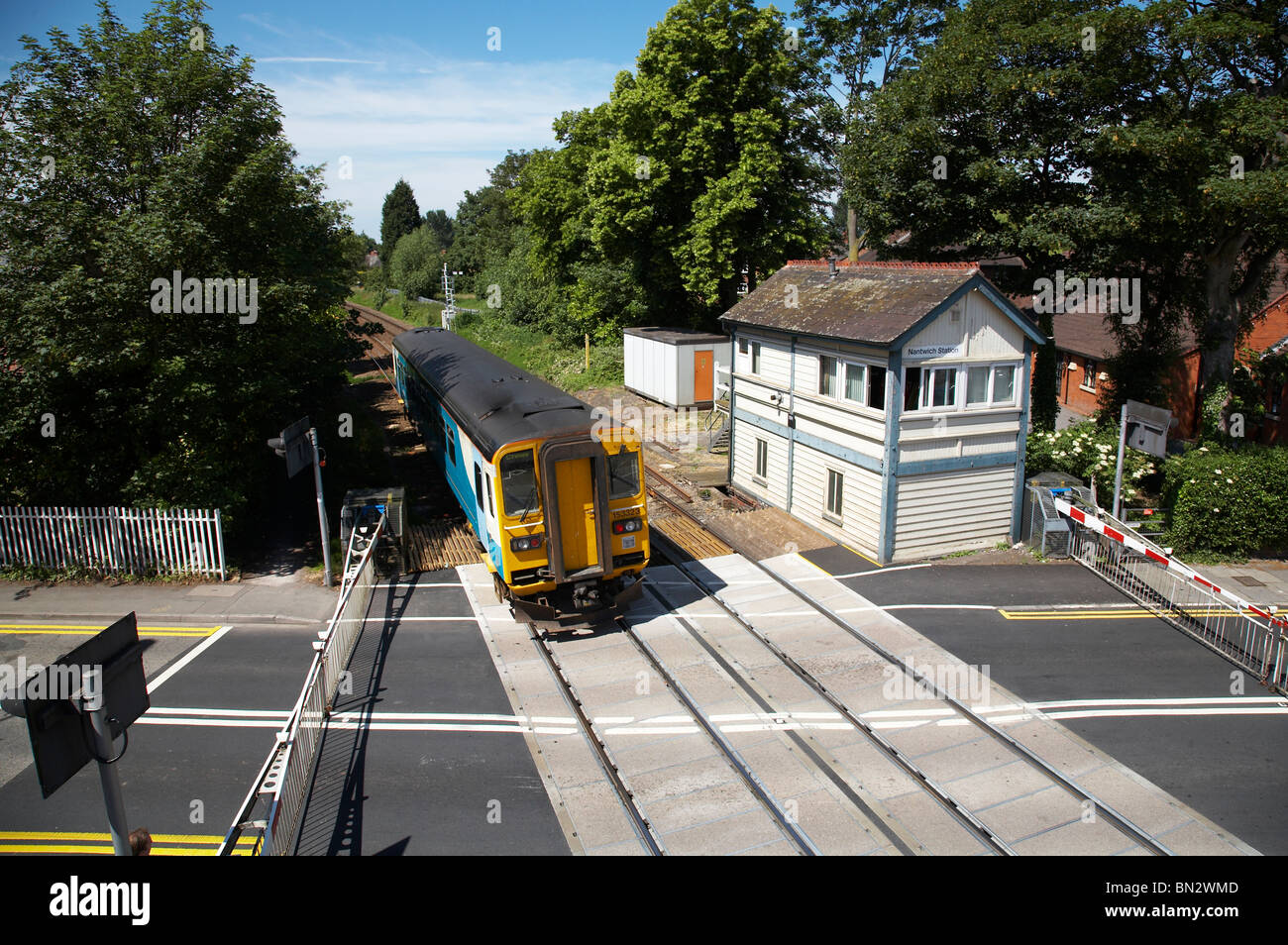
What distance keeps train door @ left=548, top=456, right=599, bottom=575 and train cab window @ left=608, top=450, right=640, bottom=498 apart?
40cm

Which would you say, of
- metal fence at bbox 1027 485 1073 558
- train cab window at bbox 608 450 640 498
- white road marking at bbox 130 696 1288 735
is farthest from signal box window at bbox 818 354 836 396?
white road marking at bbox 130 696 1288 735

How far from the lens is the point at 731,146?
31.9 metres

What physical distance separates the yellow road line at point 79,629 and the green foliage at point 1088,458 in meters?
18.0

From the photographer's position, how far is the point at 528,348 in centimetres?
4934

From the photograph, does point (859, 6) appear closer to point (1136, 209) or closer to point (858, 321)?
point (1136, 209)

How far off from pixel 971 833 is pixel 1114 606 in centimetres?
810

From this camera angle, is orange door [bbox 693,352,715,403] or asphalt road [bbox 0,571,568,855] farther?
orange door [bbox 693,352,715,403]

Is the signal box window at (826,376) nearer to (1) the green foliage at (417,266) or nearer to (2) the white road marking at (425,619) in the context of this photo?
(2) the white road marking at (425,619)

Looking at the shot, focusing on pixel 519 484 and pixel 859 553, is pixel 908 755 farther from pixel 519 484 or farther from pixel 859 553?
pixel 859 553

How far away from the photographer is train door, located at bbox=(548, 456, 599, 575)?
13016 mm

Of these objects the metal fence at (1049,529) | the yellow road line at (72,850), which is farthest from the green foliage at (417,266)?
the yellow road line at (72,850)

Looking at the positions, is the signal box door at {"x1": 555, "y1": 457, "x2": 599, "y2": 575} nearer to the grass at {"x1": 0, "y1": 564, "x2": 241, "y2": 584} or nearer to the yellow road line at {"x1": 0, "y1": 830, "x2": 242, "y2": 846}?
the yellow road line at {"x1": 0, "y1": 830, "x2": 242, "y2": 846}

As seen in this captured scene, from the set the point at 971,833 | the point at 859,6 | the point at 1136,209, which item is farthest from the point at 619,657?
the point at 859,6

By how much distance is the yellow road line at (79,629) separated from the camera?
14.1 metres
